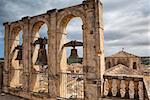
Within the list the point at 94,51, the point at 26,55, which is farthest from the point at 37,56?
the point at 94,51

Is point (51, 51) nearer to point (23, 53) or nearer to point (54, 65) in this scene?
point (54, 65)

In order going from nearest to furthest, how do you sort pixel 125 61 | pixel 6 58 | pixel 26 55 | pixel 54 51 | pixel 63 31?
pixel 54 51
pixel 63 31
pixel 26 55
pixel 6 58
pixel 125 61

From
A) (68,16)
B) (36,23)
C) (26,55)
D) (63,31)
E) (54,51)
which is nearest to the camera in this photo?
(68,16)

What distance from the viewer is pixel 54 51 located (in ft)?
28.3

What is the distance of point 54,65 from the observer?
8.59m

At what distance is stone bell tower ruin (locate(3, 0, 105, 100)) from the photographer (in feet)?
24.1

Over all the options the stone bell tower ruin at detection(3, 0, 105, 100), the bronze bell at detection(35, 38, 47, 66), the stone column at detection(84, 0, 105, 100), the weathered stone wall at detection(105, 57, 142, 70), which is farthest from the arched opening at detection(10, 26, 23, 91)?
the weathered stone wall at detection(105, 57, 142, 70)

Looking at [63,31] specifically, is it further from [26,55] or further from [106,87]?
[106,87]

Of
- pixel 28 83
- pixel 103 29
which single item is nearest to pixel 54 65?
pixel 28 83

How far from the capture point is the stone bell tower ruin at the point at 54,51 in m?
7.33

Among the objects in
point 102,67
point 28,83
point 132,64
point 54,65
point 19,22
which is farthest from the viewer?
point 132,64

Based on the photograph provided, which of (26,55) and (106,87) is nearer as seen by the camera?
(106,87)

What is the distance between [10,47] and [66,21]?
476 centimetres

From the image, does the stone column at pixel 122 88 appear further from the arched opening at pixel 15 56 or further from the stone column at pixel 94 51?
the arched opening at pixel 15 56
